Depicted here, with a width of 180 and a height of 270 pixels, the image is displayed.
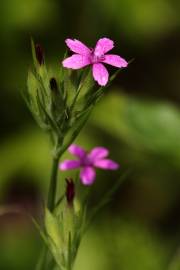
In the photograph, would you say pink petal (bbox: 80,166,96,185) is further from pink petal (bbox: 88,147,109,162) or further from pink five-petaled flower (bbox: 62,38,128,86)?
pink five-petaled flower (bbox: 62,38,128,86)

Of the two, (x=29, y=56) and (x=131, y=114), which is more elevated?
(x=131, y=114)

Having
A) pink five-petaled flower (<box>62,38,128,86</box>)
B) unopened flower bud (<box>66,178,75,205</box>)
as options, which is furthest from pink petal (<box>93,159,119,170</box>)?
pink five-petaled flower (<box>62,38,128,86</box>)

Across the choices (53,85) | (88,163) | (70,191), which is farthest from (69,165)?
(53,85)

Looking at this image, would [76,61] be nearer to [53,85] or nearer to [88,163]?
[53,85]

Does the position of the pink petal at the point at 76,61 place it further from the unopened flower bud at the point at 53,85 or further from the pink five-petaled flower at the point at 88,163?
the pink five-petaled flower at the point at 88,163

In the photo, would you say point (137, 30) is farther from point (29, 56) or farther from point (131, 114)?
point (131, 114)

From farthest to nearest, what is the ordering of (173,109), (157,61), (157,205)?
(157,61), (157,205), (173,109)

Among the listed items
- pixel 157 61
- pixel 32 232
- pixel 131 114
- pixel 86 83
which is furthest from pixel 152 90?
pixel 86 83
